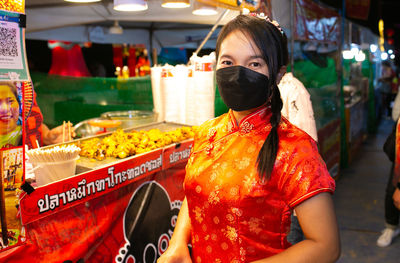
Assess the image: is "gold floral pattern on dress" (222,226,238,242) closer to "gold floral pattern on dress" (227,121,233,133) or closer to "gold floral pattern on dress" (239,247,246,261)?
"gold floral pattern on dress" (239,247,246,261)

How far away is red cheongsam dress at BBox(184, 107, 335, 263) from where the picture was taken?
1189mm

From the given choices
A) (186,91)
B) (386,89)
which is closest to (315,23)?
(186,91)

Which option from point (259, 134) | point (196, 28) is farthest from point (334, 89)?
point (259, 134)

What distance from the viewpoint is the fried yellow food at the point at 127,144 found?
8.84 feet

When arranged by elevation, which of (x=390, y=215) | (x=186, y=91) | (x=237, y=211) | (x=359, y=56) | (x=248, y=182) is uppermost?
(x=359, y=56)

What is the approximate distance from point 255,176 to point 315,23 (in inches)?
195

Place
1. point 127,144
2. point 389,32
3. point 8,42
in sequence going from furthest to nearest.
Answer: point 389,32
point 127,144
point 8,42

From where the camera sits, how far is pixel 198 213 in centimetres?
139

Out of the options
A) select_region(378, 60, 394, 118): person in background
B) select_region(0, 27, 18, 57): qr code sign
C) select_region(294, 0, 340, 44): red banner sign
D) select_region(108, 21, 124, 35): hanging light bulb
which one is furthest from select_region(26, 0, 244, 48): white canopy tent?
select_region(378, 60, 394, 118): person in background

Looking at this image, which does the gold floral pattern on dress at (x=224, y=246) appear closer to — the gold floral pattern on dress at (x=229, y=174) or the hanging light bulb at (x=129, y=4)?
the gold floral pattern on dress at (x=229, y=174)

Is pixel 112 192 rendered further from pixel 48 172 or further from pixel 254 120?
pixel 254 120

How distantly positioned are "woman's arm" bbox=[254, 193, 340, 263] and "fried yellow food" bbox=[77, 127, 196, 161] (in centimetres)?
171

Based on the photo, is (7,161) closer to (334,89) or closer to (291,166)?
(291,166)

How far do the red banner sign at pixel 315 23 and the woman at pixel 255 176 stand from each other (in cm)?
361
